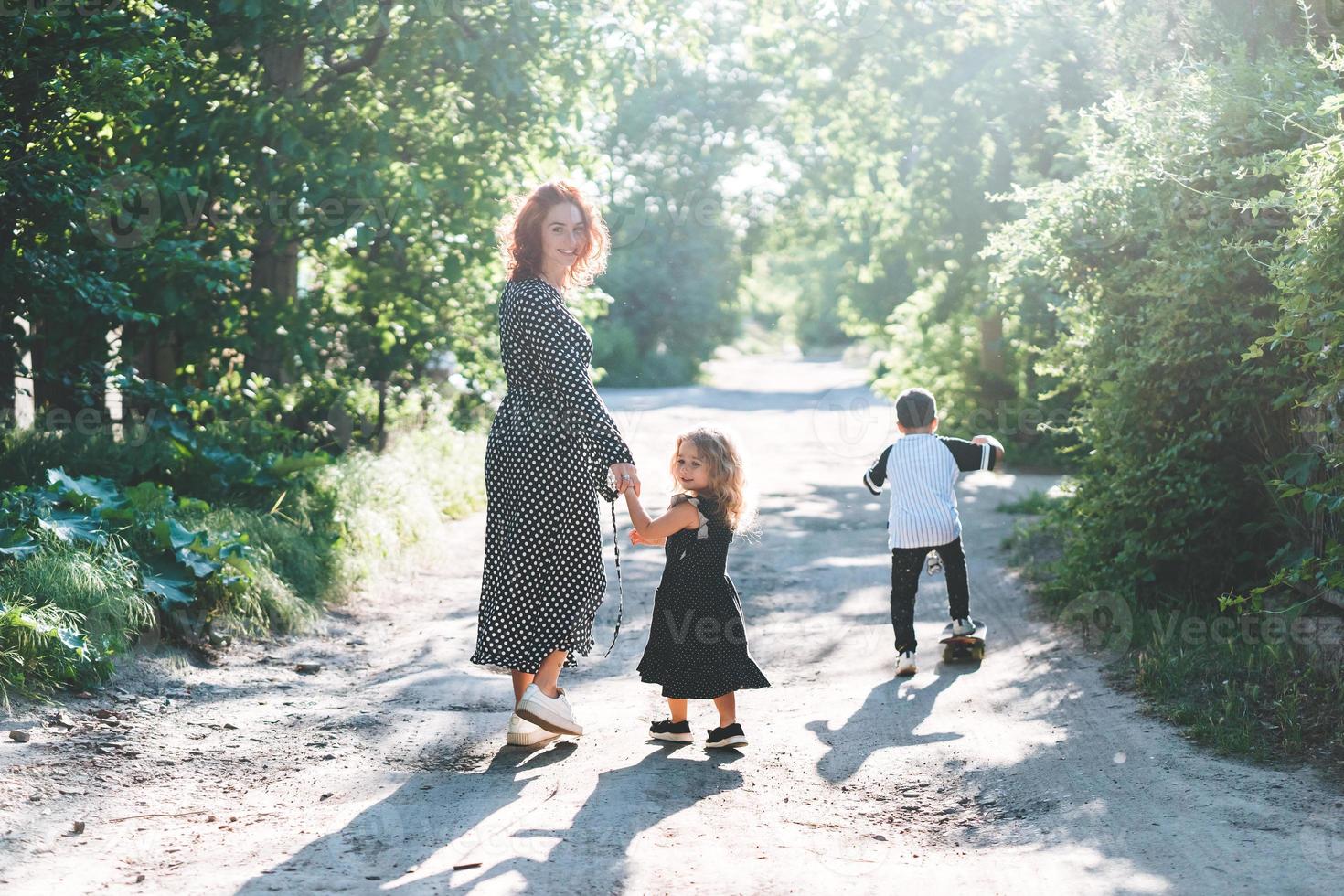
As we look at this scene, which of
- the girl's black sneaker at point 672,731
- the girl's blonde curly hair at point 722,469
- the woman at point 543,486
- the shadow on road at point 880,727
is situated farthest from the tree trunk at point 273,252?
the shadow on road at point 880,727

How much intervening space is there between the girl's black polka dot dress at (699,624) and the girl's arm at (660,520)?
0.17ft

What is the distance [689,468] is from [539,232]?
3.55ft

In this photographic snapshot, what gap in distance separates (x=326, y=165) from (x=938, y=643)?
5.34 meters

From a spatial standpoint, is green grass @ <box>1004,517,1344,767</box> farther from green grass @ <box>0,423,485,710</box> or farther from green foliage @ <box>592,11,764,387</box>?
green foliage @ <box>592,11,764,387</box>

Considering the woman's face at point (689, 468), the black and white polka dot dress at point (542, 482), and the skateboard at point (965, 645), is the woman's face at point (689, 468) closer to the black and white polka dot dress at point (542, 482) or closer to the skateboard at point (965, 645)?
the black and white polka dot dress at point (542, 482)

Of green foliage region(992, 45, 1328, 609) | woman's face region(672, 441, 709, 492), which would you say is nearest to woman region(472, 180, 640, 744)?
woman's face region(672, 441, 709, 492)

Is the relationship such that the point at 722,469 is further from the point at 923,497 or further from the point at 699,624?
the point at 923,497

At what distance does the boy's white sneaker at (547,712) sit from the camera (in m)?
4.70

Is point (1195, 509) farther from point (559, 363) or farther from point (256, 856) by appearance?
point (256, 856)

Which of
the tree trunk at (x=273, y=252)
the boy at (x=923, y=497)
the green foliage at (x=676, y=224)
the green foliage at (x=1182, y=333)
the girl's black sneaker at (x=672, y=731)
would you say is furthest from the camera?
the green foliage at (x=676, y=224)

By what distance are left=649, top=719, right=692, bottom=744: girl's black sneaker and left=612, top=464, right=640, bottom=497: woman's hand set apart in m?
0.98

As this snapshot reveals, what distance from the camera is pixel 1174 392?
20.8 feet

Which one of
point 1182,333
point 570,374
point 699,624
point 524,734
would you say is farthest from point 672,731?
point 1182,333

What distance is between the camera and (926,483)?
6.35 meters
